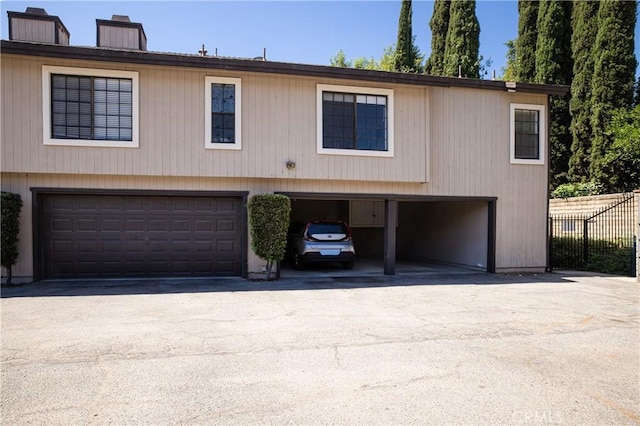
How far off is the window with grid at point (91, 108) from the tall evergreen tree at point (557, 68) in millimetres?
20640

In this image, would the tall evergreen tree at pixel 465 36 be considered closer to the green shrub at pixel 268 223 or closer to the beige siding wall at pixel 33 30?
the green shrub at pixel 268 223

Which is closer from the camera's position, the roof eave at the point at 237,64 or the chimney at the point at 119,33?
the roof eave at the point at 237,64

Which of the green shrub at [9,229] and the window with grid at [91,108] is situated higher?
the window with grid at [91,108]

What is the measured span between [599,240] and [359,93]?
10.0 meters

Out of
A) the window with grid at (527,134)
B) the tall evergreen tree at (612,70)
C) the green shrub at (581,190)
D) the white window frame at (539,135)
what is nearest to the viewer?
the white window frame at (539,135)

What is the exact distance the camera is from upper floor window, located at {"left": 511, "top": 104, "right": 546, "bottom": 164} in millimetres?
12836

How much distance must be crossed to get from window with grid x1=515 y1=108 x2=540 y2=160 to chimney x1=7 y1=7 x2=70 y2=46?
13184 millimetres

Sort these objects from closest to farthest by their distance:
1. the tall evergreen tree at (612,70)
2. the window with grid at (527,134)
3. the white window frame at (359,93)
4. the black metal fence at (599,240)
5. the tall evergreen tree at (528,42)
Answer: the white window frame at (359,93)
the window with grid at (527,134)
the black metal fence at (599,240)
the tall evergreen tree at (612,70)
the tall evergreen tree at (528,42)

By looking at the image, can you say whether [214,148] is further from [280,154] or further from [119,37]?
[119,37]

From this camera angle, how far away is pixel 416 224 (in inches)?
677

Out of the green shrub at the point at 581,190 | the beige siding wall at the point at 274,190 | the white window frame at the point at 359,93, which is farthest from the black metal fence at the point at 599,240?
the white window frame at the point at 359,93

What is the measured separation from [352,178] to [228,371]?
7.68 meters

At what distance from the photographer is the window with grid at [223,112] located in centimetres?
1077

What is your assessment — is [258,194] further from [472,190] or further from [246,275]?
[472,190]
